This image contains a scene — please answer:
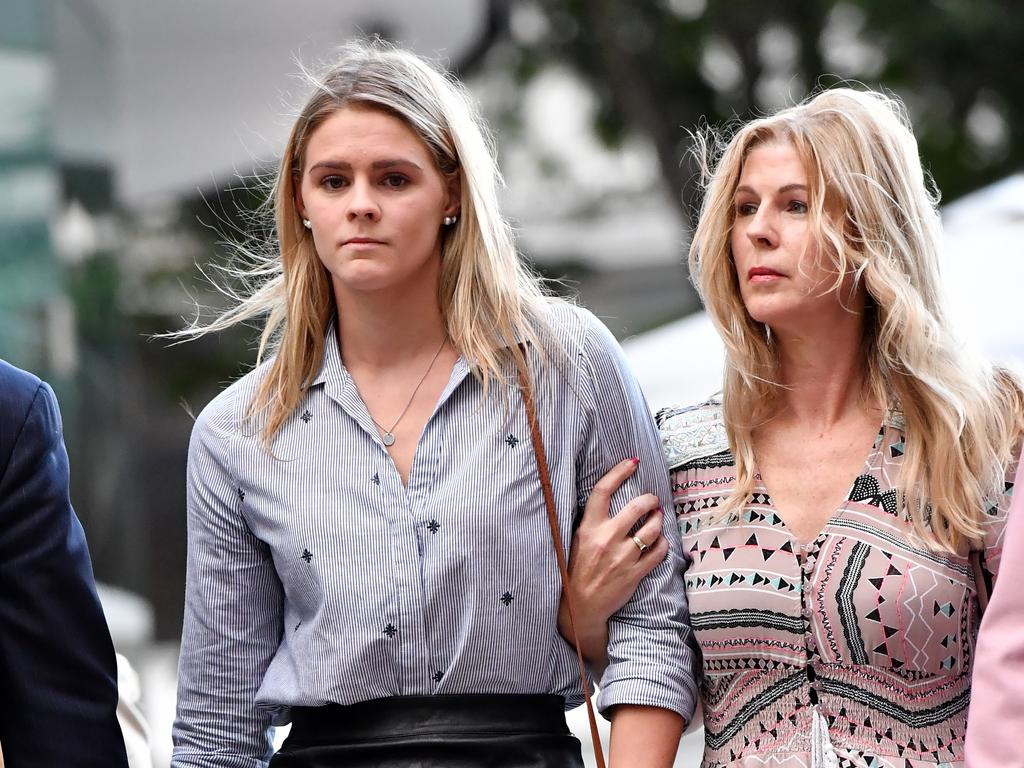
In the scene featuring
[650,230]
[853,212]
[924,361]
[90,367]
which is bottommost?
[924,361]

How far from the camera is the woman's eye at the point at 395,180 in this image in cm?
244

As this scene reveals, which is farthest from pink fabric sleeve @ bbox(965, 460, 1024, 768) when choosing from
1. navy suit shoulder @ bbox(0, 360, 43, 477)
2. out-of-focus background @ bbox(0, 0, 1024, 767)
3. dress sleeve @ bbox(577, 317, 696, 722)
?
out-of-focus background @ bbox(0, 0, 1024, 767)

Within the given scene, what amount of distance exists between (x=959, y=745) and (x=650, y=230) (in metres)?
9.90

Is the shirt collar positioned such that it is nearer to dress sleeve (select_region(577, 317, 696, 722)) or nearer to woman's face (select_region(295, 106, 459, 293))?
woman's face (select_region(295, 106, 459, 293))

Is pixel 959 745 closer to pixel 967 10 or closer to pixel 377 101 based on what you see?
pixel 377 101

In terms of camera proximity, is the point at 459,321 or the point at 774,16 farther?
the point at 774,16

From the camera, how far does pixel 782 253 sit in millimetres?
2436

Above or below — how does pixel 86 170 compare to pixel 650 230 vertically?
below

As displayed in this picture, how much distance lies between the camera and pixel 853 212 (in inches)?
95.5

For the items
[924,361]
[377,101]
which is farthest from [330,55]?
[924,361]

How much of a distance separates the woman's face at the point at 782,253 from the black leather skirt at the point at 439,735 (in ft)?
2.29

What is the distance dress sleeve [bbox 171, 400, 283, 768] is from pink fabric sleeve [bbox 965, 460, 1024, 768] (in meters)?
1.12

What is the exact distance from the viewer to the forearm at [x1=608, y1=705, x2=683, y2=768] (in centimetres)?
239

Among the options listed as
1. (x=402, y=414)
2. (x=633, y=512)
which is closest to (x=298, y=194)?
(x=402, y=414)
